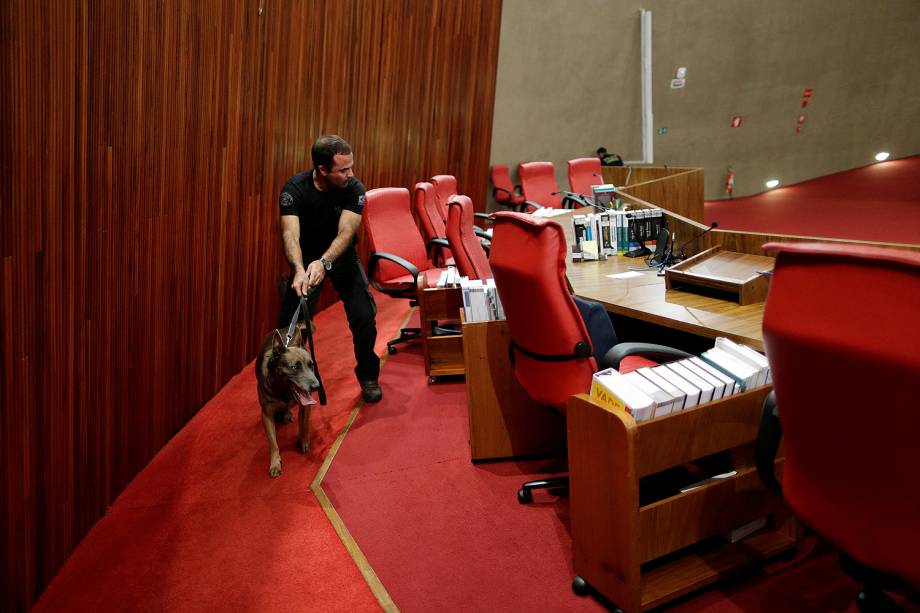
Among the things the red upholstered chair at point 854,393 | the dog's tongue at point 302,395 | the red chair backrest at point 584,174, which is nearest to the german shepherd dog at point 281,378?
the dog's tongue at point 302,395

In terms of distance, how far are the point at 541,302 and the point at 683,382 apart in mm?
472

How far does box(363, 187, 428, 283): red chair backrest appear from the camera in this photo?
4246mm

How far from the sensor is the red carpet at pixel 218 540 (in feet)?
6.63

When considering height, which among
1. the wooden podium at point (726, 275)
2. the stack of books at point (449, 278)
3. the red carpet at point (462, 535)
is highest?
the wooden podium at point (726, 275)

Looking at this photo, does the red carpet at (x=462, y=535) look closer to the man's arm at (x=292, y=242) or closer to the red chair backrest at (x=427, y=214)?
the man's arm at (x=292, y=242)

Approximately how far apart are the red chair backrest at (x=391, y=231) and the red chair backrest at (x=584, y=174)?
3737mm

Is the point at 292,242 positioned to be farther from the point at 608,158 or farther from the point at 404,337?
the point at 608,158

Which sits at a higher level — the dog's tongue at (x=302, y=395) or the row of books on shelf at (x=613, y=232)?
the row of books on shelf at (x=613, y=232)

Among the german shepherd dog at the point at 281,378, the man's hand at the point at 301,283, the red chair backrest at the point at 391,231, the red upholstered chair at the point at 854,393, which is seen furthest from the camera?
the red chair backrest at the point at 391,231

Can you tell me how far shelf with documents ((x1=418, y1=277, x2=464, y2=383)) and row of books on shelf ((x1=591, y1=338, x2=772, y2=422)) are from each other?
6.04 feet

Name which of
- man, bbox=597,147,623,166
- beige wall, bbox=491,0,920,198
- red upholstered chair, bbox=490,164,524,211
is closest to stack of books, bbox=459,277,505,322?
red upholstered chair, bbox=490,164,524,211

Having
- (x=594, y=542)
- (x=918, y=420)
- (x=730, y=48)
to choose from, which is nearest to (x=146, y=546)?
(x=594, y=542)

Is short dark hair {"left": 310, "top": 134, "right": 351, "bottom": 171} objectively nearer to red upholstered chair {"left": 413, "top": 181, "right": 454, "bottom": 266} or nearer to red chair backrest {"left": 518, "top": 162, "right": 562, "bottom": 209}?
red upholstered chair {"left": 413, "top": 181, "right": 454, "bottom": 266}

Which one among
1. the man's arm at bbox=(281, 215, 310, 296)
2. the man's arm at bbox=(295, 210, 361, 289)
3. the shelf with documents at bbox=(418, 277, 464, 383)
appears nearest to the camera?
the man's arm at bbox=(281, 215, 310, 296)
